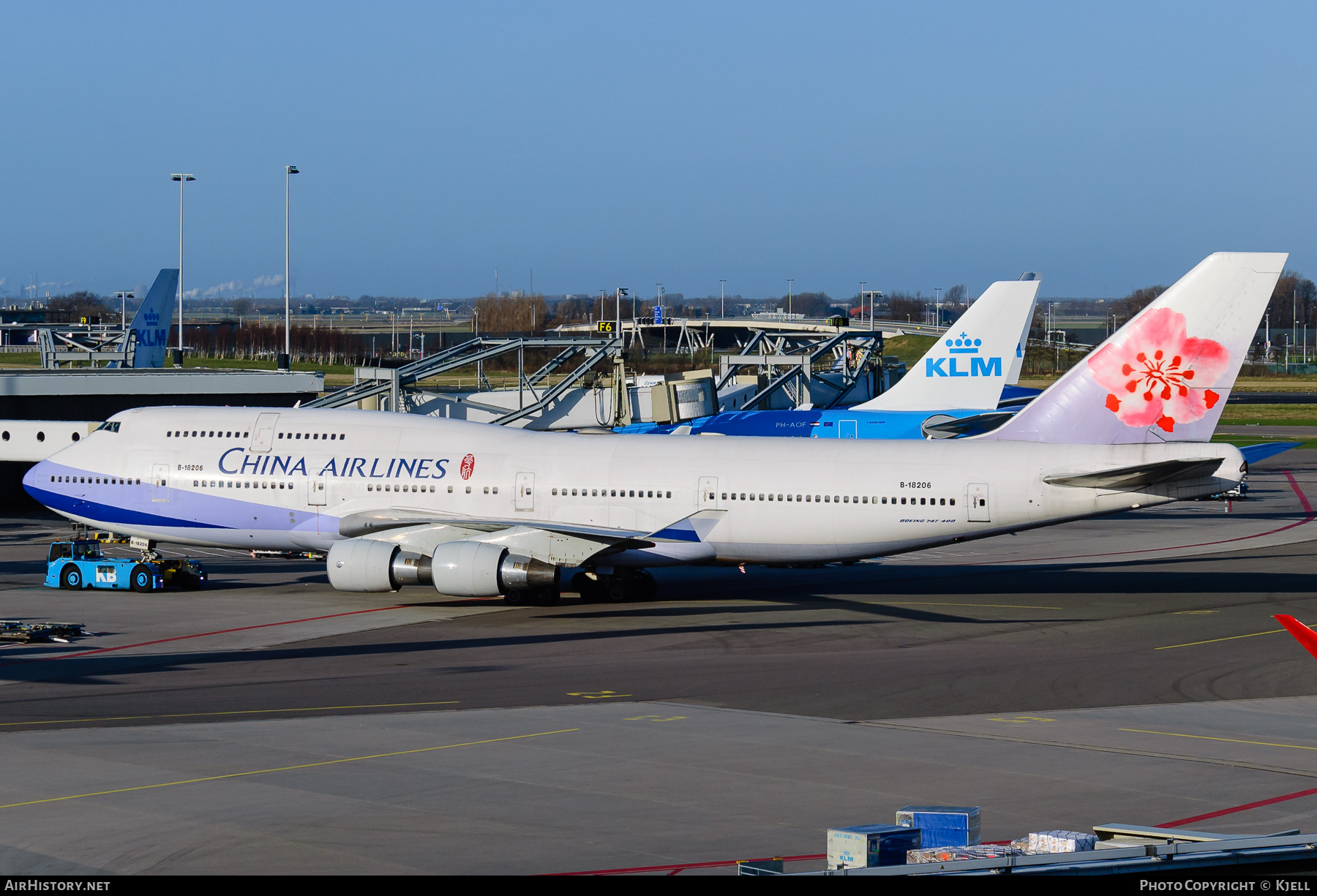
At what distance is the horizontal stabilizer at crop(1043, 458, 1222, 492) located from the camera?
3234 centimetres

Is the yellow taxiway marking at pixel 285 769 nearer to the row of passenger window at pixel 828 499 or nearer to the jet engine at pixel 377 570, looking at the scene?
the jet engine at pixel 377 570

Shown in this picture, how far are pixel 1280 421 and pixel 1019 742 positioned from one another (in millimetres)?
100900

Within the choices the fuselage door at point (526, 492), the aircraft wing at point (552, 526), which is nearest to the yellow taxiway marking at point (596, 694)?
the aircraft wing at point (552, 526)

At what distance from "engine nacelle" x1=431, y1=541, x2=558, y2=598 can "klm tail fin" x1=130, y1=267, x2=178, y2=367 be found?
5989cm

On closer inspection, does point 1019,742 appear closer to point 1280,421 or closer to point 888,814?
point 888,814

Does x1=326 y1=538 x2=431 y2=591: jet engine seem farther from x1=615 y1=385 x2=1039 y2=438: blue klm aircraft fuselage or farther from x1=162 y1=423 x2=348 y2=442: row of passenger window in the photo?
x1=615 y1=385 x2=1039 y2=438: blue klm aircraft fuselage

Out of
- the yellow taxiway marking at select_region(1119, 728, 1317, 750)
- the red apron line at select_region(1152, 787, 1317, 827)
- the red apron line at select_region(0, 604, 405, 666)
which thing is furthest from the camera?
the red apron line at select_region(0, 604, 405, 666)

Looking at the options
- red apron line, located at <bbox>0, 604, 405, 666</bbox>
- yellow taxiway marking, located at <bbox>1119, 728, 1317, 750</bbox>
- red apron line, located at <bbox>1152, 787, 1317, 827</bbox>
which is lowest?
red apron line, located at <bbox>0, 604, 405, 666</bbox>

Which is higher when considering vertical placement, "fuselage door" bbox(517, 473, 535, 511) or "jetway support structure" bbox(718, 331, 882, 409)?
"jetway support structure" bbox(718, 331, 882, 409)

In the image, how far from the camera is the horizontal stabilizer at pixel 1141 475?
106 feet

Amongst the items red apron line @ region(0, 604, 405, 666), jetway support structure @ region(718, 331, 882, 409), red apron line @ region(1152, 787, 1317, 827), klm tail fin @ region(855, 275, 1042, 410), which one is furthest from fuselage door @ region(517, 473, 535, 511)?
jetway support structure @ region(718, 331, 882, 409)

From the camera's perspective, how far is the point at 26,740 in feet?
70.0

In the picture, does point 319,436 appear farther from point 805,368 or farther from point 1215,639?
point 805,368
